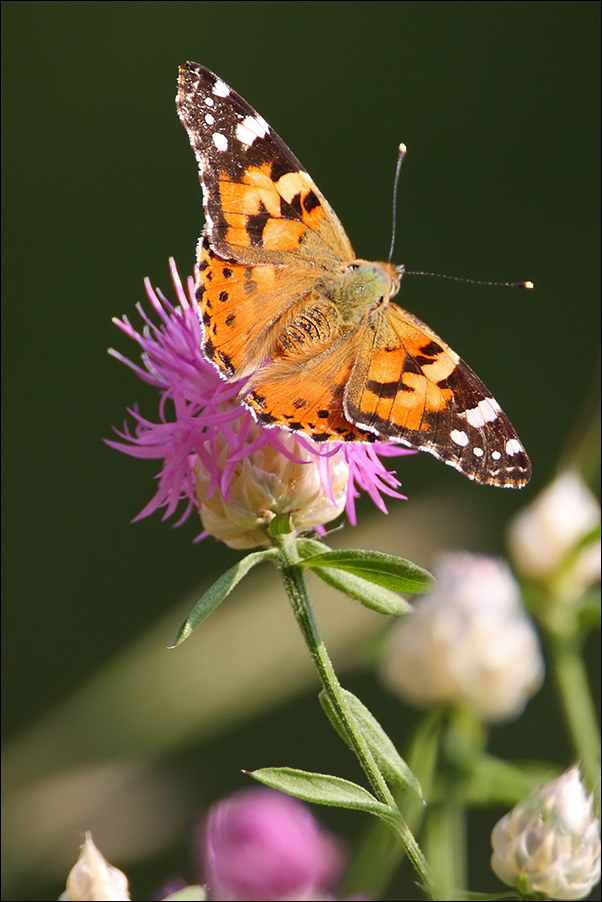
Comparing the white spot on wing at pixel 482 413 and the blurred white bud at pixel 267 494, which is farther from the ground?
the white spot on wing at pixel 482 413

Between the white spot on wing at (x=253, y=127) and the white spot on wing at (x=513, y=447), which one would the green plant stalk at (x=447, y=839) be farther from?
the white spot on wing at (x=253, y=127)

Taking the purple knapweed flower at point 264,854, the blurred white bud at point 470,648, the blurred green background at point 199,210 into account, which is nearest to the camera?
the purple knapweed flower at point 264,854

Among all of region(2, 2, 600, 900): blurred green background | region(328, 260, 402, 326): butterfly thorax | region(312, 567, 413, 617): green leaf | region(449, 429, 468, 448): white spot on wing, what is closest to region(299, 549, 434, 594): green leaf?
region(312, 567, 413, 617): green leaf

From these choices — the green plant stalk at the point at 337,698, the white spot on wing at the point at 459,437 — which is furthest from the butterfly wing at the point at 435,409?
the green plant stalk at the point at 337,698

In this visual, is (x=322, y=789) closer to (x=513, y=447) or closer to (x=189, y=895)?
(x=189, y=895)

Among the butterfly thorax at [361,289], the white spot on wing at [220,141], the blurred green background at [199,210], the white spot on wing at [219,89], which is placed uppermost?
the white spot on wing at [219,89]

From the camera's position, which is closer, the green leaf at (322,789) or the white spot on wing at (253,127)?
the green leaf at (322,789)

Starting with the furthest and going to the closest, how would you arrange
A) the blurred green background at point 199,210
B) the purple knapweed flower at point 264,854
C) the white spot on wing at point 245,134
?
1. the blurred green background at point 199,210
2. the white spot on wing at point 245,134
3. the purple knapweed flower at point 264,854
